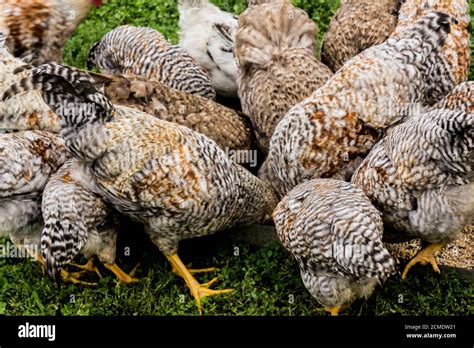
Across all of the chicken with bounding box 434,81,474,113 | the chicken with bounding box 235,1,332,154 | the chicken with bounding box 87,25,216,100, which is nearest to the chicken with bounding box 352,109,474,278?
the chicken with bounding box 434,81,474,113

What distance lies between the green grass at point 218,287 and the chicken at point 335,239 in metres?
0.40

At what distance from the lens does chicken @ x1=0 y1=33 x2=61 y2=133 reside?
492 centimetres

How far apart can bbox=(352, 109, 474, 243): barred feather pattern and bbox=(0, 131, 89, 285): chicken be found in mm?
1782

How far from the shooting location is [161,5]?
7262mm

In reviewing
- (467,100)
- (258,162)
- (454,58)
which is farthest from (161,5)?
(467,100)

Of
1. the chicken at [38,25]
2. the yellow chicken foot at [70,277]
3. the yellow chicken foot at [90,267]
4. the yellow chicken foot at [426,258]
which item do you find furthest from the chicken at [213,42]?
the yellow chicken foot at [426,258]

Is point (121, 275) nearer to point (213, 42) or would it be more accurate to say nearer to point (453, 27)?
point (213, 42)

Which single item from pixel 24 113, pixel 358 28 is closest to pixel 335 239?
pixel 358 28

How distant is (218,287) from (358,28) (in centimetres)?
194

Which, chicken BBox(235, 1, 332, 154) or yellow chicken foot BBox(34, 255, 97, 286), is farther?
chicken BBox(235, 1, 332, 154)

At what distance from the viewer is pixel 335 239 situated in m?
3.86

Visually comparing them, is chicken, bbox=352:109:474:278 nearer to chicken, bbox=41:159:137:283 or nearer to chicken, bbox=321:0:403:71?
chicken, bbox=321:0:403:71

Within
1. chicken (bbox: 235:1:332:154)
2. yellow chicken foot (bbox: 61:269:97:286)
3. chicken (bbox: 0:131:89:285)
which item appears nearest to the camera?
chicken (bbox: 0:131:89:285)

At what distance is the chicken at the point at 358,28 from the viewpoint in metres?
5.33
